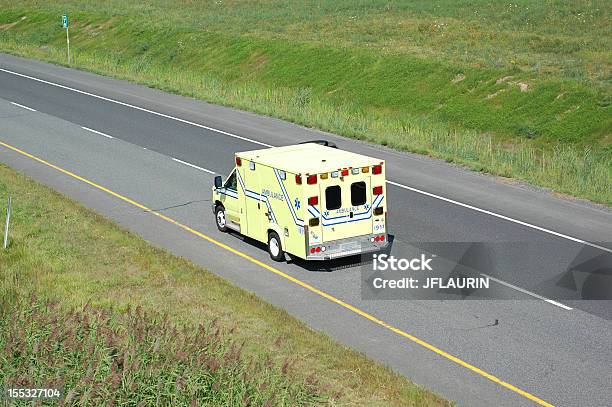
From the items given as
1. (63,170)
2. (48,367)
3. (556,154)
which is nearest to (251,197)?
(48,367)

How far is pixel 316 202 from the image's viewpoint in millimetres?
18062

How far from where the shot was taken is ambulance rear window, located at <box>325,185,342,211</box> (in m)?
18.2

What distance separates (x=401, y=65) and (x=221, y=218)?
27.0 meters

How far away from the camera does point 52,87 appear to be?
44969 millimetres

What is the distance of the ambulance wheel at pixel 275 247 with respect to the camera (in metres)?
19.2

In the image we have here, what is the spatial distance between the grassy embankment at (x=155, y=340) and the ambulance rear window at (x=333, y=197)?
257 centimetres

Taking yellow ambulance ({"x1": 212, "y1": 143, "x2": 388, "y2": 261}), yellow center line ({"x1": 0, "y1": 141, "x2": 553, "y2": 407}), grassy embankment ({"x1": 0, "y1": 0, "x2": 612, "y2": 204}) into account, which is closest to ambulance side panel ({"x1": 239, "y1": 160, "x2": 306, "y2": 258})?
yellow ambulance ({"x1": 212, "y1": 143, "x2": 388, "y2": 261})

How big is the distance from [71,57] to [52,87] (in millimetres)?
13034

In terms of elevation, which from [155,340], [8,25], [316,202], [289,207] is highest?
[316,202]

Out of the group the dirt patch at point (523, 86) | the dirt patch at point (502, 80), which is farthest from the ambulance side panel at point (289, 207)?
the dirt patch at point (502, 80)

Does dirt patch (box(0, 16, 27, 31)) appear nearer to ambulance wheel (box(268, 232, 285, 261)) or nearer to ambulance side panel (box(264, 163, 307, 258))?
ambulance wheel (box(268, 232, 285, 261))

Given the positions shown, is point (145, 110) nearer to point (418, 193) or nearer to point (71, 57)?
point (418, 193)

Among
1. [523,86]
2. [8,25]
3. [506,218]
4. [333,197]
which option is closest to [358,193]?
[333,197]
